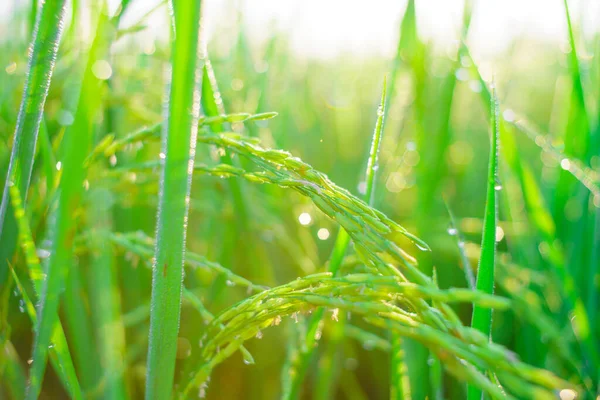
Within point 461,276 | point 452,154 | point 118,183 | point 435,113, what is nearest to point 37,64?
point 118,183

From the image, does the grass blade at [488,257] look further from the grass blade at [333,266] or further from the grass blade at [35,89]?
the grass blade at [35,89]

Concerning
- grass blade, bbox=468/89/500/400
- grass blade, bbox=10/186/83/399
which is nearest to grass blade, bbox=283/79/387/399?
grass blade, bbox=468/89/500/400

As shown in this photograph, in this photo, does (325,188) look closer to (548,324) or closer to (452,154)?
(548,324)

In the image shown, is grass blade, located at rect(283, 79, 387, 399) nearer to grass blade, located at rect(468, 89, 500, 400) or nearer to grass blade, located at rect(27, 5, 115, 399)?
grass blade, located at rect(468, 89, 500, 400)

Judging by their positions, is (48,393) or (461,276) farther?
(461,276)

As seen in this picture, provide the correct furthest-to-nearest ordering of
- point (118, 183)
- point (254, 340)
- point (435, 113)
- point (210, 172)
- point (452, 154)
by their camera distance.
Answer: point (452, 154), point (254, 340), point (435, 113), point (118, 183), point (210, 172)

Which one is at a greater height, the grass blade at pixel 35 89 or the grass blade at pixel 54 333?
the grass blade at pixel 35 89

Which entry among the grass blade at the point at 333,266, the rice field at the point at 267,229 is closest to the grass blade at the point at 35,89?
the rice field at the point at 267,229
